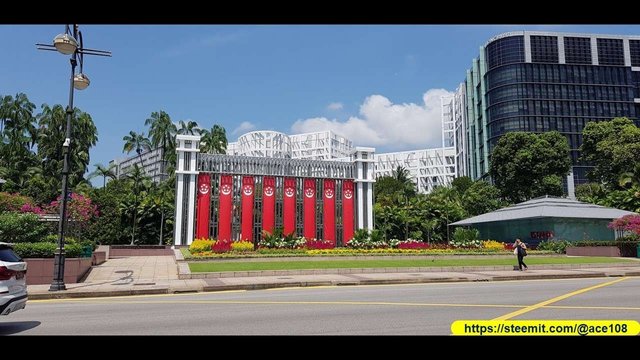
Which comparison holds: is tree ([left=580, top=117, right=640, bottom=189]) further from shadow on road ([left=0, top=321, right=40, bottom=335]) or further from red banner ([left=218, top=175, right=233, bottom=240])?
shadow on road ([left=0, top=321, right=40, bottom=335])

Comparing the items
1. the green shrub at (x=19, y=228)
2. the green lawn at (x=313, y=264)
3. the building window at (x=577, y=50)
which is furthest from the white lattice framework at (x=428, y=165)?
the green shrub at (x=19, y=228)

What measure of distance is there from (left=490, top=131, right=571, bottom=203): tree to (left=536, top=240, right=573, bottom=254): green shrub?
3047 centimetres

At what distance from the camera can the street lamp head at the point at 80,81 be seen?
16.1 meters

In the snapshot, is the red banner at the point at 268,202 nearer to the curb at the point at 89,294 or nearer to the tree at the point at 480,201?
the tree at the point at 480,201

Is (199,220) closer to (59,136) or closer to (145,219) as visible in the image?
(145,219)

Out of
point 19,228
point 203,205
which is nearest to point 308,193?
point 203,205

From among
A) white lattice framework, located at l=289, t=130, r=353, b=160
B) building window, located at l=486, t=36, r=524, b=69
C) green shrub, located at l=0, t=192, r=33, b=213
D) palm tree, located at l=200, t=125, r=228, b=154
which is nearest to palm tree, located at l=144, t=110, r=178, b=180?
palm tree, located at l=200, t=125, r=228, b=154

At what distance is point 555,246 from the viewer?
114ft

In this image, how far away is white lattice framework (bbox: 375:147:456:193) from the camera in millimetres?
146625

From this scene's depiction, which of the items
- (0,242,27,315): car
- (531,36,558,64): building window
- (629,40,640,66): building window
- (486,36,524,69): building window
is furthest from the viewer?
(629,40,640,66): building window

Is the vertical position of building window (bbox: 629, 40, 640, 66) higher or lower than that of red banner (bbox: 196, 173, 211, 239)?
higher

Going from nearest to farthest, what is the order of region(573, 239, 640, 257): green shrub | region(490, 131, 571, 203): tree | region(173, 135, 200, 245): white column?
region(573, 239, 640, 257): green shrub < region(173, 135, 200, 245): white column < region(490, 131, 571, 203): tree
